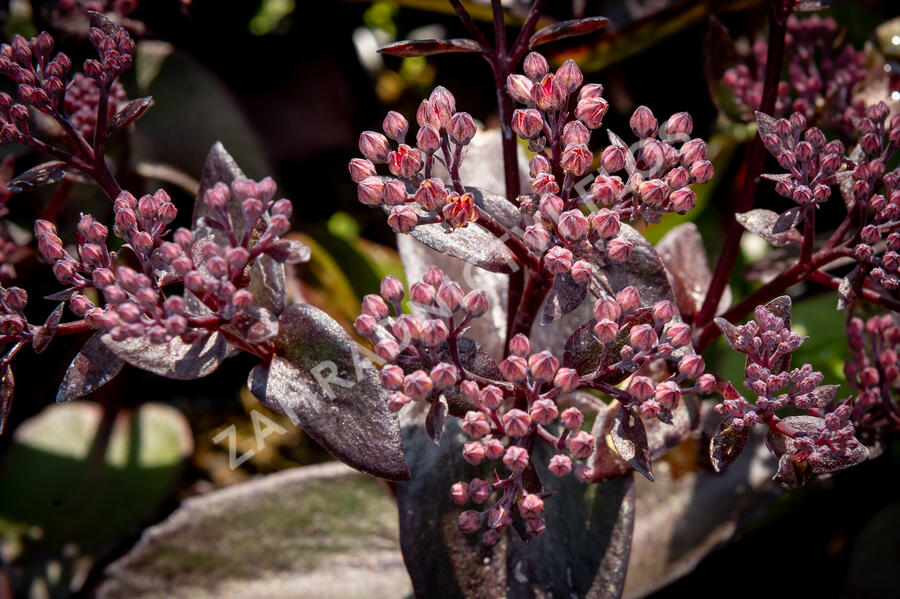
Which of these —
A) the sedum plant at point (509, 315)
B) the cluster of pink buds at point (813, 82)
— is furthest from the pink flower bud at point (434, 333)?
the cluster of pink buds at point (813, 82)

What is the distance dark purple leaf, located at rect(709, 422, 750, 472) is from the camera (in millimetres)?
700

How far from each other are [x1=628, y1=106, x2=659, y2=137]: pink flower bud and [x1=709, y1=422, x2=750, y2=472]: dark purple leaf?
283 mm

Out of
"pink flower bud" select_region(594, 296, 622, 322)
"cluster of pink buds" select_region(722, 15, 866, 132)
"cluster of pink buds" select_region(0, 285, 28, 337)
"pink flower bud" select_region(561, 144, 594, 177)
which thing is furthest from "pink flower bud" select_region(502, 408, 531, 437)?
"cluster of pink buds" select_region(722, 15, 866, 132)

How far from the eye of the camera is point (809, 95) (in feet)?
3.29

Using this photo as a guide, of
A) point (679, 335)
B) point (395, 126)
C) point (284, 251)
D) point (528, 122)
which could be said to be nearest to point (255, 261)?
point (284, 251)

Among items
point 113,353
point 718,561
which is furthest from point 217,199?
point 718,561

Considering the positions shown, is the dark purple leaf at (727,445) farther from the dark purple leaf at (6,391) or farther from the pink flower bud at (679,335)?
the dark purple leaf at (6,391)

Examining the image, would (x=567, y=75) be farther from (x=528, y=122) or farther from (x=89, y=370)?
(x=89, y=370)

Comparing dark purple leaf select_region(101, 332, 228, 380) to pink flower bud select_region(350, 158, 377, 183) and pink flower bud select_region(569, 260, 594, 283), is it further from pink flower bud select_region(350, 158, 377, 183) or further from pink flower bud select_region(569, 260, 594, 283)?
pink flower bud select_region(569, 260, 594, 283)

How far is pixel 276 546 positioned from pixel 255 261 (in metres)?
0.51

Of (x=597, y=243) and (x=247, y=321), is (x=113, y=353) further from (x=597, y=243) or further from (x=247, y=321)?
(x=597, y=243)

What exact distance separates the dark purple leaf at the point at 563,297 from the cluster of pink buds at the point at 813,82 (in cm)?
49

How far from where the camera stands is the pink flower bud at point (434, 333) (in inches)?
24.5

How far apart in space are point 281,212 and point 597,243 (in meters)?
0.28
